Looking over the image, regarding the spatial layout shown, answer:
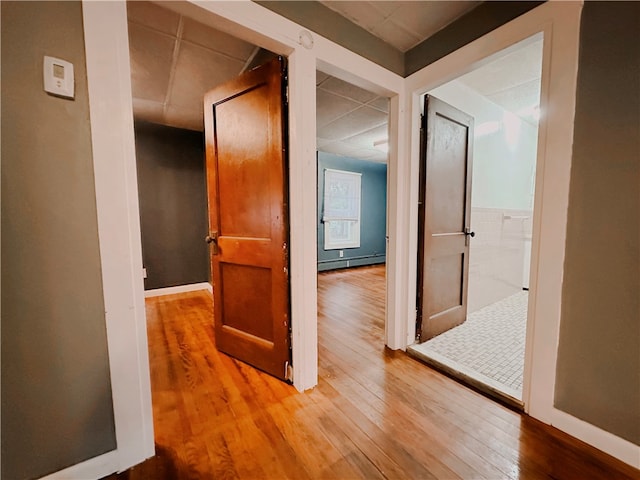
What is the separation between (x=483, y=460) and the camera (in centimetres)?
111

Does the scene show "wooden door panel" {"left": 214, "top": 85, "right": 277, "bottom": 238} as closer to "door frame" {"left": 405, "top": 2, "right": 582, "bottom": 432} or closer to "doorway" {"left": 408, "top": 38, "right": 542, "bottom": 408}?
"door frame" {"left": 405, "top": 2, "right": 582, "bottom": 432}

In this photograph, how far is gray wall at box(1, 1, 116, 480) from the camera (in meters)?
0.86

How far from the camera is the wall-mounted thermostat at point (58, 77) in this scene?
34.9 inches

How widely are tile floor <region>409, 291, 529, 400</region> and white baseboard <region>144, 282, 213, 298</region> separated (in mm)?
3177

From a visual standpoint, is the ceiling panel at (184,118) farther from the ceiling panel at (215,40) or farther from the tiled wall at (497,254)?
the tiled wall at (497,254)

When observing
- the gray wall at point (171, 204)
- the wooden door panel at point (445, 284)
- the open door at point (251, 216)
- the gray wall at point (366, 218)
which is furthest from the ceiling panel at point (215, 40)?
the gray wall at point (366, 218)

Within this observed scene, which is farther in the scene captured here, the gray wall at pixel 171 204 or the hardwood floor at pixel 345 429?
the gray wall at pixel 171 204

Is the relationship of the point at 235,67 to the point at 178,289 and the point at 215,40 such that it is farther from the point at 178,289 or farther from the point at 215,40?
the point at 178,289

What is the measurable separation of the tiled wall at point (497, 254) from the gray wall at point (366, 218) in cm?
287

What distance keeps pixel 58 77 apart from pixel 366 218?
5.48 metres

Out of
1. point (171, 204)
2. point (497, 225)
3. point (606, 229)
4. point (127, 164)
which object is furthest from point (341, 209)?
point (127, 164)

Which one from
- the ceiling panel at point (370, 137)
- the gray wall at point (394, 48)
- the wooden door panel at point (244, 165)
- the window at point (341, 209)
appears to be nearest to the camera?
the gray wall at point (394, 48)

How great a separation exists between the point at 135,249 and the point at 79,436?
0.76 m

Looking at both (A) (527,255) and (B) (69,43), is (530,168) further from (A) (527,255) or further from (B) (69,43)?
(B) (69,43)
